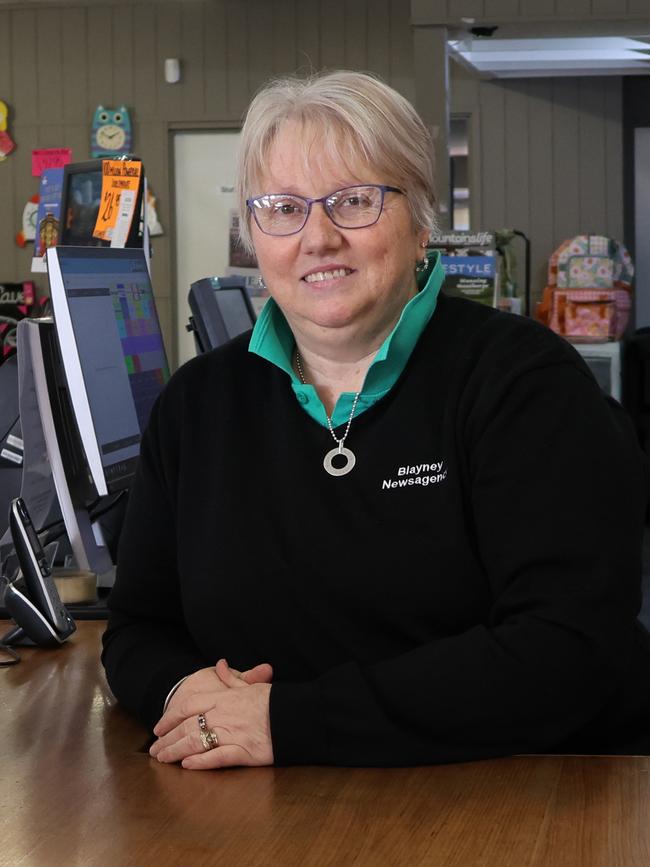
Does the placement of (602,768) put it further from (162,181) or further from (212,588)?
(162,181)

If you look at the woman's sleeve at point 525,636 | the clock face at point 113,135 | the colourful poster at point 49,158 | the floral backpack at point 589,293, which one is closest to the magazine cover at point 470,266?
the floral backpack at point 589,293

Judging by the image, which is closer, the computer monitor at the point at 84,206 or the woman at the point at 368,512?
the woman at the point at 368,512

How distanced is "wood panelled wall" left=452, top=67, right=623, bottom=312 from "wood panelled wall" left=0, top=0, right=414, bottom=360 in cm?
62

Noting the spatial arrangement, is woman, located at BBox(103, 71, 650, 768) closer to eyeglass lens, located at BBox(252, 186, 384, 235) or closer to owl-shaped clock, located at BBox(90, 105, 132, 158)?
eyeglass lens, located at BBox(252, 186, 384, 235)

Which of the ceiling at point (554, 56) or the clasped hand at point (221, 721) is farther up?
the ceiling at point (554, 56)

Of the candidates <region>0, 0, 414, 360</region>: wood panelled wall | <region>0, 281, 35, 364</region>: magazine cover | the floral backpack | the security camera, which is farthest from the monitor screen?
<region>0, 0, 414, 360</region>: wood panelled wall

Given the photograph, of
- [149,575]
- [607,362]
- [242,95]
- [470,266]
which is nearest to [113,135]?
[242,95]

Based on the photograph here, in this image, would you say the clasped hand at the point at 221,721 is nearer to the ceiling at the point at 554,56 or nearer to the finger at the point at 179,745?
the finger at the point at 179,745

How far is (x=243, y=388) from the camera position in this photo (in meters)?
1.43

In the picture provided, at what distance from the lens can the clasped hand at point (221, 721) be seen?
3.85 feet

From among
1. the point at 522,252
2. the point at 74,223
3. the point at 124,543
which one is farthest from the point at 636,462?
the point at 522,252

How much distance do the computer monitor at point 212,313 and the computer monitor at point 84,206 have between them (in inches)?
6.2

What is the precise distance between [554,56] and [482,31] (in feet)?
6.14

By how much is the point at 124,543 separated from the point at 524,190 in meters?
6.93
